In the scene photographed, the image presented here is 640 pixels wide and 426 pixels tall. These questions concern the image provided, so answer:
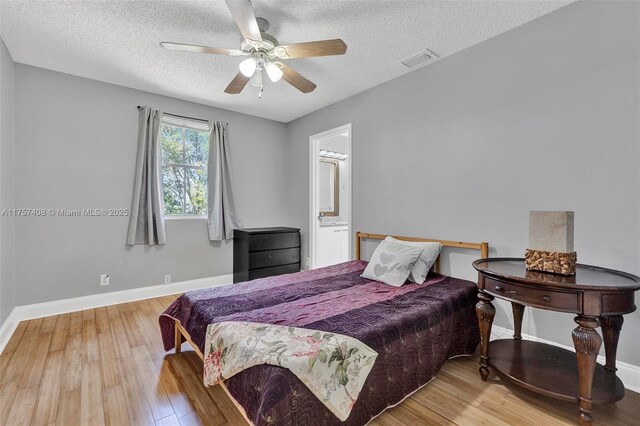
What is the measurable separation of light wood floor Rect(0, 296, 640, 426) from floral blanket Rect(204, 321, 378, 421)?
Answer: 40cm

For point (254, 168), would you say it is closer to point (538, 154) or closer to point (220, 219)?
point (220, 219)

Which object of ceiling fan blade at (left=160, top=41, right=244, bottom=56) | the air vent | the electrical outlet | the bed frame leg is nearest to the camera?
ceiling fan blade at (left=160, top=41, right=244, bottom=56)

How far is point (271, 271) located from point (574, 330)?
10.7ft

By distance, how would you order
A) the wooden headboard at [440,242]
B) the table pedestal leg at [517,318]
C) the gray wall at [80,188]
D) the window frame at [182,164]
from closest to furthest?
1. the table pedestal leg at [517,318]
2. the wooden headboard at [440,242]
3. the gray wall at [80,188]
4. the window frame at [182,164]

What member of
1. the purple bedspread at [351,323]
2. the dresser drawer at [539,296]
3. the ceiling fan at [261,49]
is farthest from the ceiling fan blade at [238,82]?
the dresser drawer at [539,296]

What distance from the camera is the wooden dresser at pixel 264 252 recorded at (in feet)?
12.5

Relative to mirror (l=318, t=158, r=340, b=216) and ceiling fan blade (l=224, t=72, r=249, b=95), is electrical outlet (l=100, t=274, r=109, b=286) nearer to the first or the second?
ceiling fan blade (l=224, t=72, r=249, b=95)

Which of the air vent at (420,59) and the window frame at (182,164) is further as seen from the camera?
the window frame at (182,164)

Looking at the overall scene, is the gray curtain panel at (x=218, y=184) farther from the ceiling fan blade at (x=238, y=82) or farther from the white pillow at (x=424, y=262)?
the white pillow at (x=424, y=262)

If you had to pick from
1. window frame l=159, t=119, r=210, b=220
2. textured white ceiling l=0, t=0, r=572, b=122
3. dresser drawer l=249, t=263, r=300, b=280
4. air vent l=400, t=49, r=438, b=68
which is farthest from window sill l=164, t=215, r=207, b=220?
air vent l=400, t=49, r=438, b=68

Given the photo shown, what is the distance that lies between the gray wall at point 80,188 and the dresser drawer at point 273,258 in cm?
82

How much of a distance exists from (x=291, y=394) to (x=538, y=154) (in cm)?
234

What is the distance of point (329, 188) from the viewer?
535cm

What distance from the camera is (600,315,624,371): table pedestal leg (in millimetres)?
1695
